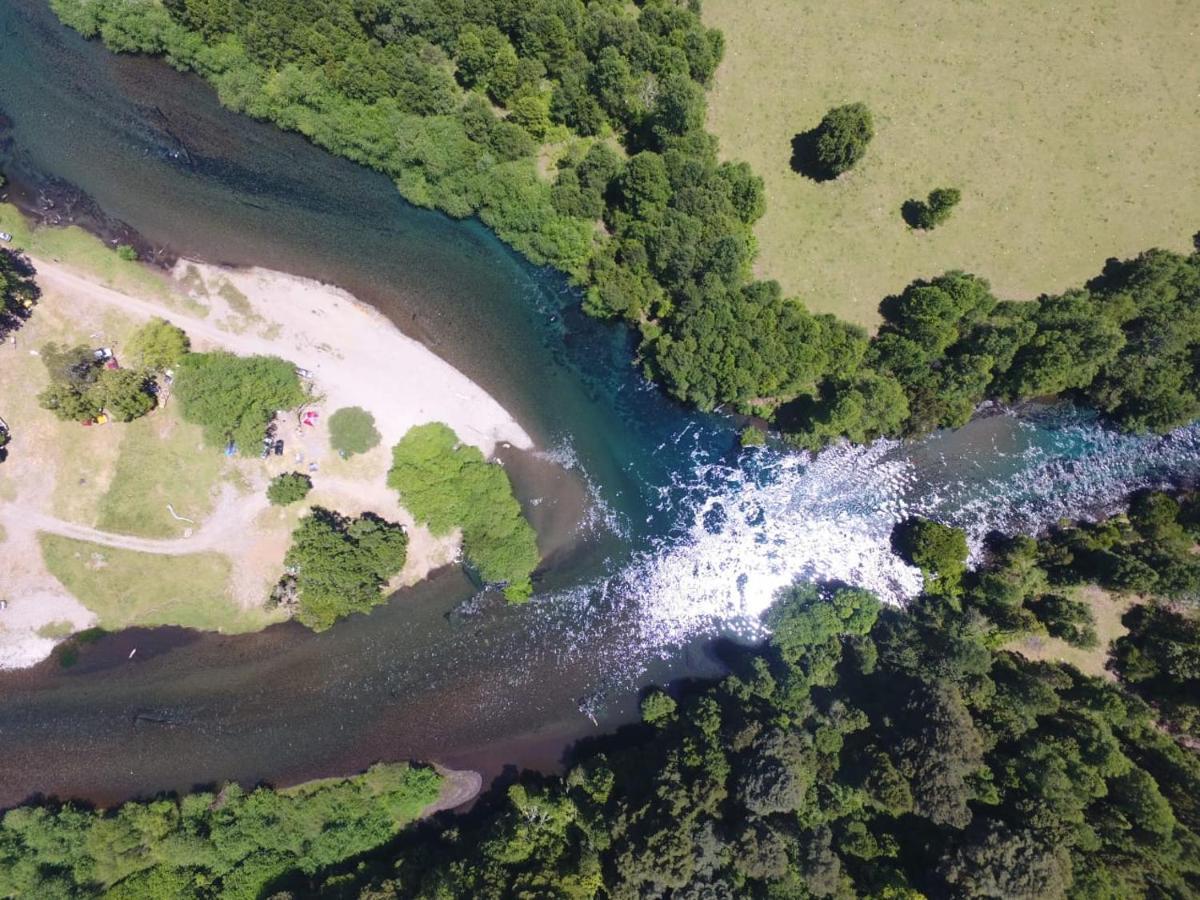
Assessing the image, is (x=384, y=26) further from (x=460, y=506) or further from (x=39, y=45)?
(x=460, y=506)

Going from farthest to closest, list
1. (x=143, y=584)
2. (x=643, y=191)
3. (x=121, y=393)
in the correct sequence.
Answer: (x=143, y=584)
(x=121, y=393)
(x=643, y=191)

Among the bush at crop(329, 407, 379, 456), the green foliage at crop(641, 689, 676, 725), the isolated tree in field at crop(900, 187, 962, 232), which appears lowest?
the green foliage at crop(641, 689, 676, 725)

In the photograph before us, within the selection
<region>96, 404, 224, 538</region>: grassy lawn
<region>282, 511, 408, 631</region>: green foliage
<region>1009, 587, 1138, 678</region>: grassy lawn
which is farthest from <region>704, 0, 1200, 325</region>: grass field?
<region>96, 404, 224, 538</region>: grassy lawn

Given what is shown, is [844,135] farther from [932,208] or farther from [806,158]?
[932,208]

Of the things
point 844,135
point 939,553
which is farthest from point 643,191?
point 939,553

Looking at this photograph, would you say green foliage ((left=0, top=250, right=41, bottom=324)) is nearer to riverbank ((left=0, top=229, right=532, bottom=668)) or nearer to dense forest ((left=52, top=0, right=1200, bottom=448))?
riverbank ((left=0, top=229, right=532, bottom=668))

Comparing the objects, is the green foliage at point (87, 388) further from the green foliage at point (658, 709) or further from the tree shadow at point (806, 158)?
the tree shadow at point (806, 158)
